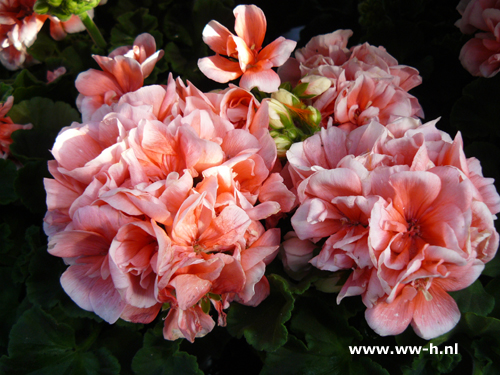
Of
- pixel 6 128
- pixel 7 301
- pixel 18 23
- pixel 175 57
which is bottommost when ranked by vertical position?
pixel 7 301

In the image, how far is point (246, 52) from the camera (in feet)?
2.59

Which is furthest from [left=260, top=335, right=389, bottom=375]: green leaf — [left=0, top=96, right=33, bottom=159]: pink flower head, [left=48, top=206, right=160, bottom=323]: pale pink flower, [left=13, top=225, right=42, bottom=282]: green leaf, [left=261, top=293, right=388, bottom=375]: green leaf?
[left=0, top=96, right=33, bottom=159]: pink flower head

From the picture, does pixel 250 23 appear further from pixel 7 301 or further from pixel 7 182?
pixel 7 301

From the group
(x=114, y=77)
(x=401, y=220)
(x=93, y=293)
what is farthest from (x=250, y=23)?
(x=93, y=293)

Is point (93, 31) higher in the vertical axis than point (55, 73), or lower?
higher

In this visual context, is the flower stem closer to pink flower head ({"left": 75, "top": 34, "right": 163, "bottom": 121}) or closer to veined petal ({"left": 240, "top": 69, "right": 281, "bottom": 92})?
pink flower head ({"left": 75, "top": 34, "right": 163, "bottom": 121})

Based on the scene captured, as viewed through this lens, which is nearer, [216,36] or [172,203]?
[172,203]

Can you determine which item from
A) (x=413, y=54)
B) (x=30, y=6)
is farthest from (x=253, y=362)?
(x=30, y=6)

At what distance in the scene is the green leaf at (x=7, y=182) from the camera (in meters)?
1.10

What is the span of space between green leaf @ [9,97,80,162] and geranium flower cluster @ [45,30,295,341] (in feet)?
1.53

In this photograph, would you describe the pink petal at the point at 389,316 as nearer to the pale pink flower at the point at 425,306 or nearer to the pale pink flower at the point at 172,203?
the pale pink flower at the point at 425,306

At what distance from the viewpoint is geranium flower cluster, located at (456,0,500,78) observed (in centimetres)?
101

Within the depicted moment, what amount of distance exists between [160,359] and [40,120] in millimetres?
745

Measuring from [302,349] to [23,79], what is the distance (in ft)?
3.58
